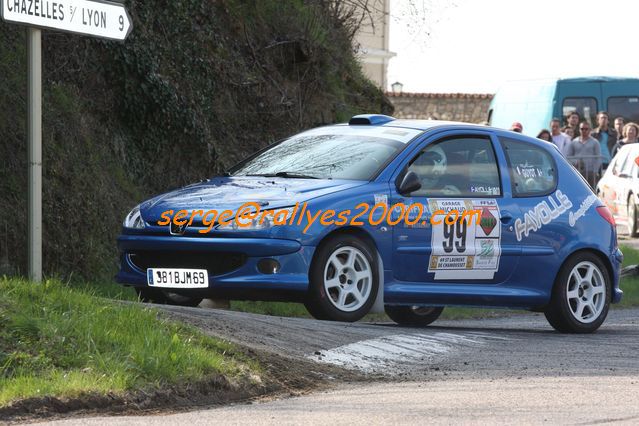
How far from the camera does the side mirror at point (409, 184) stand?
11.4 meters

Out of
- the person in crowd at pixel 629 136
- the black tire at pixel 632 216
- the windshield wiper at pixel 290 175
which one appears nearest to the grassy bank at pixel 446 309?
the windshield wiper at pixel 290 175

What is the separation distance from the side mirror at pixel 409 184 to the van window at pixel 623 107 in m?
27.6

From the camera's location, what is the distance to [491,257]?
1194 cm

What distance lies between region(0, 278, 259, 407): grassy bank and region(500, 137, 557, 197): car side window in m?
4.33

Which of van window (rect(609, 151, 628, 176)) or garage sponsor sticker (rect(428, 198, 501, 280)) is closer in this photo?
garage sponsor sticker (rect(428, 198, 501, 280))

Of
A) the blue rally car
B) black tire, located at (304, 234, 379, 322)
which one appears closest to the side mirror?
the blue rally car

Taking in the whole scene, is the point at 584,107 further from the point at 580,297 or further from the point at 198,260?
the point at 198,260

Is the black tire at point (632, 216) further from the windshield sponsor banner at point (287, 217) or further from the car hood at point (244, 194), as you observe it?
the car hood at point (244, 194)

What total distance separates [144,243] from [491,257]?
9.18 feet

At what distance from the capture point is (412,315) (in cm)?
1315

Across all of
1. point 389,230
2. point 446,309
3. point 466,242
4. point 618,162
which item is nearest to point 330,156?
point 389,230

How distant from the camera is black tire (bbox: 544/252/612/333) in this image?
486 inches

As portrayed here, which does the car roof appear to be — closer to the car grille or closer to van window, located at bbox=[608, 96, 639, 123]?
the car grille

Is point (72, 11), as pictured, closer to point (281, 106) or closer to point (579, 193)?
point (579, 193)
